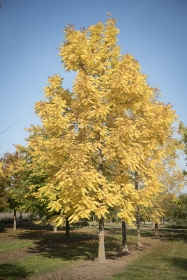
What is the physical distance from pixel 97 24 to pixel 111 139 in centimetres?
660

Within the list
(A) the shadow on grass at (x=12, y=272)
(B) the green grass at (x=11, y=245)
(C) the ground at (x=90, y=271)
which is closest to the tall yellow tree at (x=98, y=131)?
(C) the ground at (x=90, y=271)

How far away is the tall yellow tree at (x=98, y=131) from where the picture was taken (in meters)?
9.55

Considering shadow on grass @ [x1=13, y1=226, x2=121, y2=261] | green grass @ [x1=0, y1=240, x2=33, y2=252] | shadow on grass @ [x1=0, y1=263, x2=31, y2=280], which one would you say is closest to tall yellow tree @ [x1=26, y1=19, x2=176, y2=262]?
shadow on grass @ [x1=0, y1=263, x2=31, y2=280]

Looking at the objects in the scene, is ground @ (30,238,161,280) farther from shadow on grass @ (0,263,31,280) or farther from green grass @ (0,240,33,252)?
green grass @ (0,240,33,252)

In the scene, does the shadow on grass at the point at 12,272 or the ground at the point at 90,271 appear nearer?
the ground at the point at 90,271

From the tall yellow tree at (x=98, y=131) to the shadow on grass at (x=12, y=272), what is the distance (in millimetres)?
2563

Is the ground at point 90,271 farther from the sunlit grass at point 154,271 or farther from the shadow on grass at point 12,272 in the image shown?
the shadow on grass at point 12,272

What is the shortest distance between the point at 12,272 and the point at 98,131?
23.6 ft

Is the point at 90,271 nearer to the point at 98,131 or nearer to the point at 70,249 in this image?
the point at 98,131

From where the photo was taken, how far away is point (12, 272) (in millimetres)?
10266

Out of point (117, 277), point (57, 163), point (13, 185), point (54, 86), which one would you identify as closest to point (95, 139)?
point (57, 163)

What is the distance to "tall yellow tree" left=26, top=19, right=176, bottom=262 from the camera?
955 cm

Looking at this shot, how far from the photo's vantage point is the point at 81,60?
11711 mm

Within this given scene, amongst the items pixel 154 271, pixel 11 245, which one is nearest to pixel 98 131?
pixel 154 271
